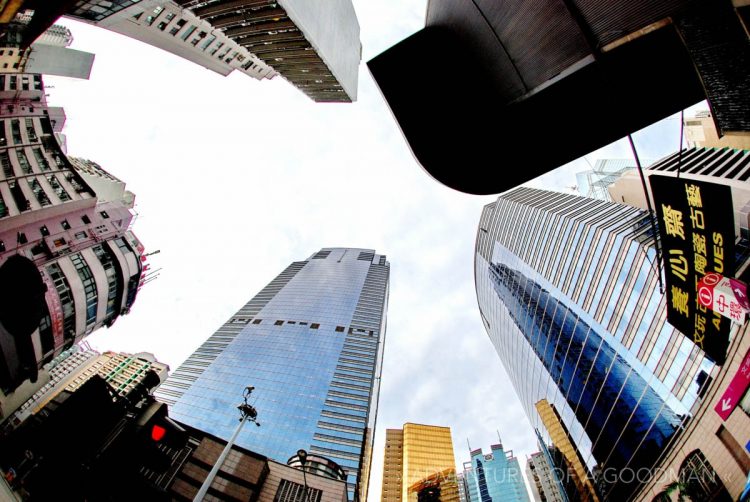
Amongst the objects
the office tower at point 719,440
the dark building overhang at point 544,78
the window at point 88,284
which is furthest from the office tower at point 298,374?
Answer: the dark building overhang at point 544,78

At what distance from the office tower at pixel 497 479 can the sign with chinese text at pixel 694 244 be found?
115465 millimetres

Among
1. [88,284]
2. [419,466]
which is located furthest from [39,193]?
[419,466]

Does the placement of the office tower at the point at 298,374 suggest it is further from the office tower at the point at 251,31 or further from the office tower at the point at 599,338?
the office tower at the point at 251,31

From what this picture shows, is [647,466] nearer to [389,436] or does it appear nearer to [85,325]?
[85,325]

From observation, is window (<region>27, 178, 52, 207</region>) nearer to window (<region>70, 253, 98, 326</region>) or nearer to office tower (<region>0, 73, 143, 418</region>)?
office tower (<region>0, 73, 143, 418</region>)

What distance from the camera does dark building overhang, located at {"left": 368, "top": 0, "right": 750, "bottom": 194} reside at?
4.91m

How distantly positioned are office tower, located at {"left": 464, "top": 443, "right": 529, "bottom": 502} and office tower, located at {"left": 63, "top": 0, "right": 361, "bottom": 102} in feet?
395

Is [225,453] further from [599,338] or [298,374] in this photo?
[298,374]

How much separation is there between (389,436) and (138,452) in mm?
138905

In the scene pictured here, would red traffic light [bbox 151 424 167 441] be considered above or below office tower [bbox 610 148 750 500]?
below

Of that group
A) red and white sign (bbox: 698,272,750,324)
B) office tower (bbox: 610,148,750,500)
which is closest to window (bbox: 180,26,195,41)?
office tower (bbox: 610,148,750,500)

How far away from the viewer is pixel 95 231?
34656 millimetres

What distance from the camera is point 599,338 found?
3747 centimetres

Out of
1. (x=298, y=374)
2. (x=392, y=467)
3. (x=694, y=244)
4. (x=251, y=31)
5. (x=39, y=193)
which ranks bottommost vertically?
(x=694, y=244)
